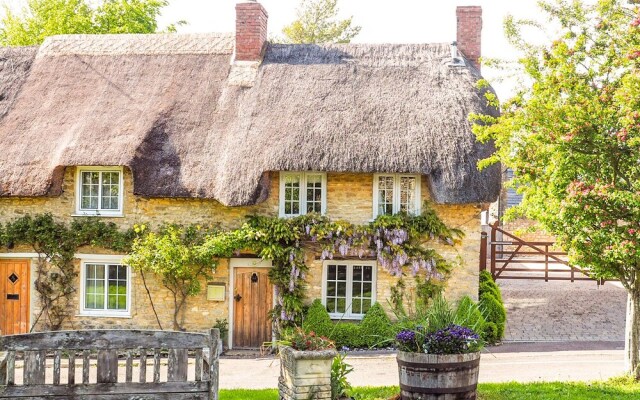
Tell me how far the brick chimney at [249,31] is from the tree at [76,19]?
12.8m

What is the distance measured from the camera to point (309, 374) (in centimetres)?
1004

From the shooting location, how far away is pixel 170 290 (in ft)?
59.6

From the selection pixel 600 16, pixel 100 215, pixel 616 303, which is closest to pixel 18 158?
pixel 100 215

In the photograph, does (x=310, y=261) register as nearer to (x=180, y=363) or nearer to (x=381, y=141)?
(x=381, y=141)

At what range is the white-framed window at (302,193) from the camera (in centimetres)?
1819

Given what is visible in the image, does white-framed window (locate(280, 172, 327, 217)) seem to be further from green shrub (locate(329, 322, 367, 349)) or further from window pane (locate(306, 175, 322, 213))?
green shrub (locate(329, 322, 367, 349))

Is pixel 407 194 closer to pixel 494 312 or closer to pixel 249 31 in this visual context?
pixel 494 312

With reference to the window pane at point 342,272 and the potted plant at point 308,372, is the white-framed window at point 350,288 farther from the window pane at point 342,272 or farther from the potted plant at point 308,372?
the potted plant at point 308,372

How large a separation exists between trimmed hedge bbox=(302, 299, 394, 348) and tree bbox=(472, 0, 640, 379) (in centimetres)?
548

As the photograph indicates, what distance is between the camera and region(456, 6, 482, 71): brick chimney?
67.1ft

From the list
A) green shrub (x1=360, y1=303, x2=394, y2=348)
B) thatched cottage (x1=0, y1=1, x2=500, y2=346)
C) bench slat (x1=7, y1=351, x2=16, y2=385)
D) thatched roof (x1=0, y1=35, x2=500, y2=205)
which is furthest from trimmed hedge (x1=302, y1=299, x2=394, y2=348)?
bench slat (x1=7, y1=351, x2=16, y2=385)

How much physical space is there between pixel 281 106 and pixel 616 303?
450 inches

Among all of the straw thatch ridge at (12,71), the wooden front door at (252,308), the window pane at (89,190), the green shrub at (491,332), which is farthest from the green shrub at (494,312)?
the straw thatch ridge at (12,71)

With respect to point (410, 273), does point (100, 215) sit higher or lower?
higher
